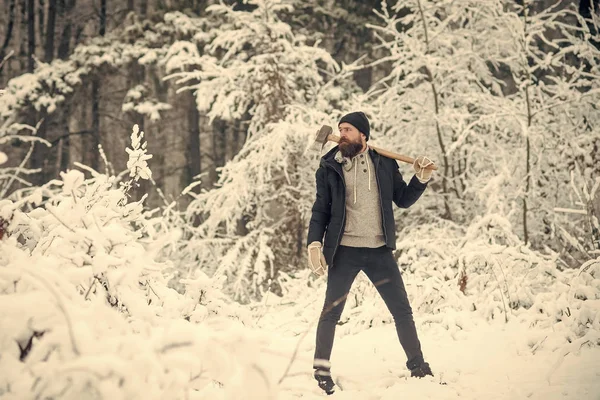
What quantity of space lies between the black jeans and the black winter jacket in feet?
0.35

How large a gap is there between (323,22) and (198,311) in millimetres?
11920

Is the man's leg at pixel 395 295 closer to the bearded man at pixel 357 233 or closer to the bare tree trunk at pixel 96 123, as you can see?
the bearded man at pixel 357 233

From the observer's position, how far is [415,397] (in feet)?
12.6

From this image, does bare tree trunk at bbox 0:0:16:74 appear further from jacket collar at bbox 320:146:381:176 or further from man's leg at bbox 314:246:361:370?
man's leg at bbox 314:246:361:370

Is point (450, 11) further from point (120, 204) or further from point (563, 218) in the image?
point (120, 204)

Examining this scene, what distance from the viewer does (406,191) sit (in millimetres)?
4305

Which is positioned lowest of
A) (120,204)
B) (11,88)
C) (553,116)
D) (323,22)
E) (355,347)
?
(355,347)

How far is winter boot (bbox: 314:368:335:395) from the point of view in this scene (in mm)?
3918

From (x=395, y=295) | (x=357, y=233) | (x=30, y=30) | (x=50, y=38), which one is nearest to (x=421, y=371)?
(x=395, y=295)

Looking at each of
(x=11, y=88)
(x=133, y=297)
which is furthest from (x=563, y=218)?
(x=11, y=88)

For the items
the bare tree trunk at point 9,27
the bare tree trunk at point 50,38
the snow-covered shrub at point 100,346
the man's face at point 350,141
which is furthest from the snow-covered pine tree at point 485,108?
the bare tree trunk at point 9,27

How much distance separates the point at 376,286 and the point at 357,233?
41 centimetres

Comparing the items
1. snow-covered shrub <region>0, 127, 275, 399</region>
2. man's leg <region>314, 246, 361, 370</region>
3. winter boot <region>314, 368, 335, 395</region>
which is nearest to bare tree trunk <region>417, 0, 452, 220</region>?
man's leg <region>314, 246, 361, 370</region>

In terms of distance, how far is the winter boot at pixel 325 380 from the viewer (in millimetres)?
3918
